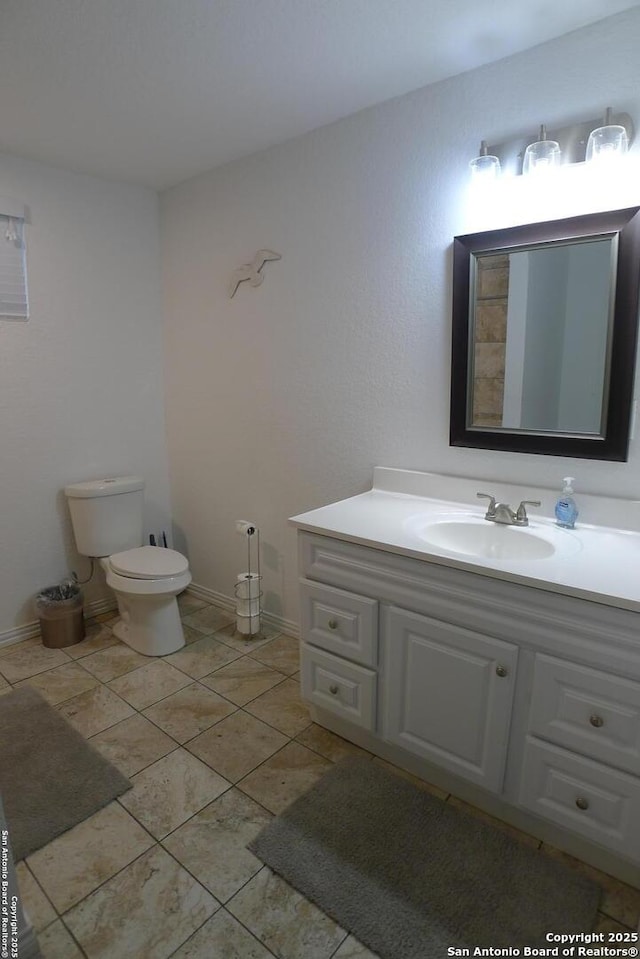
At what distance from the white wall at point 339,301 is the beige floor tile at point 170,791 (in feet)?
3.25

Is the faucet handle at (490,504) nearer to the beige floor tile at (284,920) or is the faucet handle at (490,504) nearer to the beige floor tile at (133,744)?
the beige floor tile at (284,920)

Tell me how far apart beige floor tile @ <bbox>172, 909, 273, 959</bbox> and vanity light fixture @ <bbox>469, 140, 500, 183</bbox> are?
2.27 metres

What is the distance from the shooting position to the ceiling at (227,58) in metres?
1.50

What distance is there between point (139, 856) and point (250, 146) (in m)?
2.70

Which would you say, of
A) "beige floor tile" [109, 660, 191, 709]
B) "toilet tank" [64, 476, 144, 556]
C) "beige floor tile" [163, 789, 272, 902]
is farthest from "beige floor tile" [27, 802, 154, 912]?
"toilet tank" [64, 476, 144, 556]

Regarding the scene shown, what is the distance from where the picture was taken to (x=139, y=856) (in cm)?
153

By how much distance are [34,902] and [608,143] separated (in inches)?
102

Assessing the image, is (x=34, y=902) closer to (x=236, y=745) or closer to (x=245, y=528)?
(x=236, y=745)

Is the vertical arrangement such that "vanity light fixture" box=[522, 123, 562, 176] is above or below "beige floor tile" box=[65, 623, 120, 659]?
above

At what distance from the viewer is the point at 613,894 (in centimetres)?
141

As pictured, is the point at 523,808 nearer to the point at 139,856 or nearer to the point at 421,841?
the point at 421,841

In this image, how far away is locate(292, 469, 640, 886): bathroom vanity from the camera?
4.38 feet

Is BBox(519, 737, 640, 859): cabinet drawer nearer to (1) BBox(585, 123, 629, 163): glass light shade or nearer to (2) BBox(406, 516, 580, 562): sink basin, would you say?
(2) BBox(406, 516, 580, 562): sink basin

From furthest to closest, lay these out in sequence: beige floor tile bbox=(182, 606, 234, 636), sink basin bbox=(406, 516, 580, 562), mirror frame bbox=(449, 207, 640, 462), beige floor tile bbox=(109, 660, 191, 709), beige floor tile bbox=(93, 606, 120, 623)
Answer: beige floor tile bbox=(93, 606, 120, 623)
beige floor tile bbox=(182, 606, 234, 636)
beige floor tile bbox=(109, 660, 191, 709)
sink basin bbox=(406, 516, 580, 562)
mirror frame bbox=(449, 207, 640, 462)
